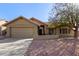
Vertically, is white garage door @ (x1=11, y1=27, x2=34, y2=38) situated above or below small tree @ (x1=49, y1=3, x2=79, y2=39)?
below

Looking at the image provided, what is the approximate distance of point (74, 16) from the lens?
240 inches

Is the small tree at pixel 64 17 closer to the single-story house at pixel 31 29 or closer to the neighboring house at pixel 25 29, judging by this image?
the single-story house at pixel 31 29

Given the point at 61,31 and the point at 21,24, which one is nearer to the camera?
the point at 61,31

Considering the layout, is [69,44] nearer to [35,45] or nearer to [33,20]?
[35,45]

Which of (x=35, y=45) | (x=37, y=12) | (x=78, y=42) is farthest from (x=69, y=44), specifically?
(x=37, y=12)

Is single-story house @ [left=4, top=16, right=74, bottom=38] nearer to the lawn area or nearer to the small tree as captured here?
the small tree

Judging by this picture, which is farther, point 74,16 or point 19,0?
point 74,16

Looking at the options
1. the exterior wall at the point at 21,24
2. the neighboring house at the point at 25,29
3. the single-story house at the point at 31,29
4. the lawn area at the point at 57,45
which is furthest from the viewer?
the exterior wall at the point at 21,24

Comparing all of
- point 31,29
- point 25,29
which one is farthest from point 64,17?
point 25,29

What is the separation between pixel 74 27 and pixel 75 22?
38cm

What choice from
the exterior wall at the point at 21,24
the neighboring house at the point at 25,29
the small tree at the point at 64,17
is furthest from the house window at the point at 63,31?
the exterior wall at the point at 21,24

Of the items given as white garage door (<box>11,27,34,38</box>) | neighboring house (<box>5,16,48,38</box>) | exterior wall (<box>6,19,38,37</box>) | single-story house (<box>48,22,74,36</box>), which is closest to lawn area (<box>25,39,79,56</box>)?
single-story house (<box>48,22,74,36</box>)

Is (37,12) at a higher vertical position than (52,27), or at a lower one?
higher

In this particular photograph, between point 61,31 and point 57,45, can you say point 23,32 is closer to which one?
point 57,45
